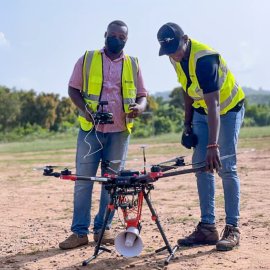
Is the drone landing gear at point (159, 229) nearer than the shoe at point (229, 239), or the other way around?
the drone landing gear at point (159, 229)

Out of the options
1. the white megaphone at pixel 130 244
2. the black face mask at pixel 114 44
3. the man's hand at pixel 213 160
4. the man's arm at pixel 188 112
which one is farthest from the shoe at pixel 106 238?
the black face mask at pixel 114 44

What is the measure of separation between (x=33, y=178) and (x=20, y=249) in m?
7.72

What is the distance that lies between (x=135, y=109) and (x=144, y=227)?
179 centimetres

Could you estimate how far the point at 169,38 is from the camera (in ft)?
18.1

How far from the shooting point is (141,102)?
6.34 metres

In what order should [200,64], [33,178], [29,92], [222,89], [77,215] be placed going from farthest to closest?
[29,92], [33,178], [77,215], [222,89], [200,64]

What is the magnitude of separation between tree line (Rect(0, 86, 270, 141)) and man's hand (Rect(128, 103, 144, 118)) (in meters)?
44.8

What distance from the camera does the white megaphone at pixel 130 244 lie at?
5145mm

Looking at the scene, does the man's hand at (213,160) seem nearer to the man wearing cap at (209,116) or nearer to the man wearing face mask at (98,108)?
the man wearing cap at (209,116)

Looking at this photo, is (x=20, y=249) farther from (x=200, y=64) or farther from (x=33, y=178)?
(x=33, y=178)

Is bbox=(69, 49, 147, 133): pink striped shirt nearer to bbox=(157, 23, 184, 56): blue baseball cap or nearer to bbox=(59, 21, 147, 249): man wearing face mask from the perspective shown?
bbox=(59, 21, 147, 249): man wearing face mask

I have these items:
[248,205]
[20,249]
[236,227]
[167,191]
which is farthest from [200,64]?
[167,191]

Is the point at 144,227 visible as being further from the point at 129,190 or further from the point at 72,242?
the point at 129,190

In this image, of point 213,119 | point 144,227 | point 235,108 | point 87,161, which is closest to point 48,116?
point 144,227
